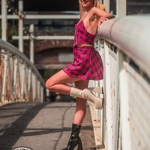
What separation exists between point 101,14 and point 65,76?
1.61 feet

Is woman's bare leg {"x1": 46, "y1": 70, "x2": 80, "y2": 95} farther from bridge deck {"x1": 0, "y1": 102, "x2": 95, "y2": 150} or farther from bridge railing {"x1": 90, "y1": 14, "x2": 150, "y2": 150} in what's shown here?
bridge railing {"x1": 90, "y1": 14, "x2": 150, "y2": 150}

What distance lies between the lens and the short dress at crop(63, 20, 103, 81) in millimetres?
3244

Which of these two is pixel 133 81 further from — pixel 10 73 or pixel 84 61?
pixel 10 73

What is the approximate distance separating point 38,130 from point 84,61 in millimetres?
1544

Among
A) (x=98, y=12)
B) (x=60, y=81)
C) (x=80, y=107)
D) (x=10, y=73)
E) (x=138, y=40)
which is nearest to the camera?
(x=138, y=40)

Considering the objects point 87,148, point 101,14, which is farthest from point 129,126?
point 87,148

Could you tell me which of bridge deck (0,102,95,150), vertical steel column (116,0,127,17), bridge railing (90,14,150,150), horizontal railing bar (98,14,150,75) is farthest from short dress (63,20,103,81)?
horizontal railing bar (98,14,150,75)

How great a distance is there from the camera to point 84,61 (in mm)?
3238

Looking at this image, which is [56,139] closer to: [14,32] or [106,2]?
[106,2]

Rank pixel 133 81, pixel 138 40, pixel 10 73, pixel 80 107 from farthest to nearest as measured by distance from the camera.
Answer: pixel 10 73
pixel 80 107
pixel 133 81
pixel 138 40

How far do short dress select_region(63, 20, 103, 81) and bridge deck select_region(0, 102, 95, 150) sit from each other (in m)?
0.82

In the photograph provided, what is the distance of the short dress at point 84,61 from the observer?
3244 mm

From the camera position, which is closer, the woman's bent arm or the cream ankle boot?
the woman's bent arm

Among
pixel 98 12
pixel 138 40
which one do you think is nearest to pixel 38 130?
pixel 98 12
